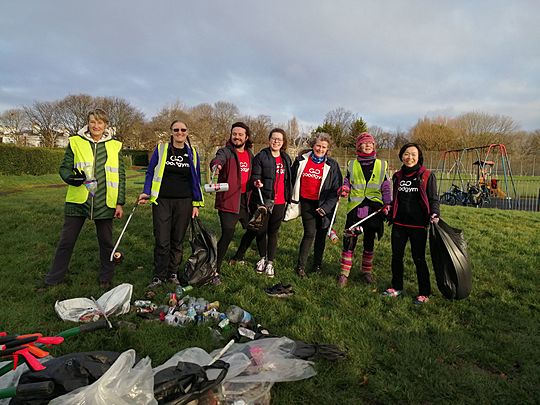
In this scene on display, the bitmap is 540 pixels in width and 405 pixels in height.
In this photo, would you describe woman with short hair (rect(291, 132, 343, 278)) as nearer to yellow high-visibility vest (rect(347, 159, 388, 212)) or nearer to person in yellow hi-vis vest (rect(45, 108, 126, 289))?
yellow high-visibility vest (rect(347, 159, 388, 212))

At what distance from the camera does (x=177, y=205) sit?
400 cm

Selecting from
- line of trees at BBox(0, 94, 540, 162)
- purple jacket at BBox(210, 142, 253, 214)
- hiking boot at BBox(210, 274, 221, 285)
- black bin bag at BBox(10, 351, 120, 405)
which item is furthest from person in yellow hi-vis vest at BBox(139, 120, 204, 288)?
line of trees at BBox(0, 94, 540, 162)

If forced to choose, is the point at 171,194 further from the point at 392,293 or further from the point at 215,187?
the point at 392,293

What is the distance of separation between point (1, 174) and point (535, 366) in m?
21.5

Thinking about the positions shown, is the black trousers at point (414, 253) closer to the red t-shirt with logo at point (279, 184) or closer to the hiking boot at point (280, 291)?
the hiking boot at point (280, 291)

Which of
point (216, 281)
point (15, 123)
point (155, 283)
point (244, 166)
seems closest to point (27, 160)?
point (155, 283)

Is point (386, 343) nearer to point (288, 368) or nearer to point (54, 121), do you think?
point (288, 368)

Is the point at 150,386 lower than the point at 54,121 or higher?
lower

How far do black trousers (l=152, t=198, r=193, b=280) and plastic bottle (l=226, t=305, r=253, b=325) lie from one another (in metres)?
1.17

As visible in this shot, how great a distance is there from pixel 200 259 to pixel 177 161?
3.84ft

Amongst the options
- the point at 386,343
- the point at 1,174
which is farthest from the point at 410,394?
the point at 1,174

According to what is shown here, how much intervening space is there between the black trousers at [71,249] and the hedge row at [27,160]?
17.1 m

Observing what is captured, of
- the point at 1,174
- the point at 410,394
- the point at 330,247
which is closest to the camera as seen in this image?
the point at 410,394

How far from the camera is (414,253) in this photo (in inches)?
155
